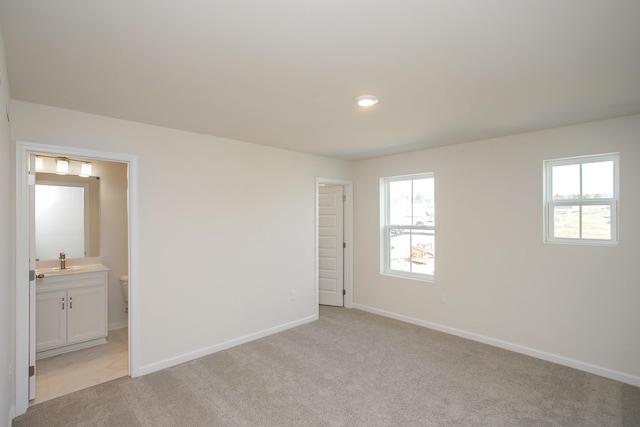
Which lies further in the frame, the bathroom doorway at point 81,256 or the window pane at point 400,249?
the window pane at point 400,249

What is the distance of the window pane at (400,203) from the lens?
4.82m

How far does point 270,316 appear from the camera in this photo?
14.0ft

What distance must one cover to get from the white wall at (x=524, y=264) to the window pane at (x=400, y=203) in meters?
0.27

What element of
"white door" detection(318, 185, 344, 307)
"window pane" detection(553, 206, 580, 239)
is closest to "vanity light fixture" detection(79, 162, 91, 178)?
"white door" detection(318, 185, 344, 307)

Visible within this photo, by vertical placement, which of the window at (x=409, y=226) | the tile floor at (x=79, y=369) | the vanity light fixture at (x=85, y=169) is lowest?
the tile floor at (x=79, y=369)

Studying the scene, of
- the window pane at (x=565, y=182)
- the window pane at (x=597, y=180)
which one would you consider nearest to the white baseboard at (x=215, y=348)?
the window pane at (x=565, y=182)

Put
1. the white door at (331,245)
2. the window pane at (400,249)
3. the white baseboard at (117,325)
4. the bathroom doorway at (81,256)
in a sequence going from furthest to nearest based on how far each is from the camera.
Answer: the white door at (331,245)
the window pane at (400,249)
the white baseboard at (117,325)
the bathroom doorway at (81,256)

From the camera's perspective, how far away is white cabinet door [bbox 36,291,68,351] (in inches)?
137

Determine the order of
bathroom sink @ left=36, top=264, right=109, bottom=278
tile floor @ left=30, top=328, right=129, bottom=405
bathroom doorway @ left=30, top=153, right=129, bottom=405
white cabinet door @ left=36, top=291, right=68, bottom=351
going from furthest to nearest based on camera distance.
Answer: bathroom sink @ left=36, top=264, right=109, bottom=278 < white cabinet door @ left=36, top=291, right=68, bottom=351 < bathroom doorway @ left=30, top=153, right=129, bottom=405 < tile floor @ left=30, top=328, right=129, bottom=405

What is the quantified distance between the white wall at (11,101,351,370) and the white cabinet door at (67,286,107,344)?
3.74ft

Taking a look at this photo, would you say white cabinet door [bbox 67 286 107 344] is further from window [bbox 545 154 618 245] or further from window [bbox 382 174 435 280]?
window [bbox 545 154 618 245]

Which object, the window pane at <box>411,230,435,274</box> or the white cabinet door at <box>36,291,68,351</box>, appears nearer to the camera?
the white cabinet door at <box>36,291,68,351</box>

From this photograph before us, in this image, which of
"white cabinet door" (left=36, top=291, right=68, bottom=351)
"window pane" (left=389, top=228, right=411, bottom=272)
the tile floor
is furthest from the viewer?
"window pane" (left=389, top=228, right=411, bottom=272)

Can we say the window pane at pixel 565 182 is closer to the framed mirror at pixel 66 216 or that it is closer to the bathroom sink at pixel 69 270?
the bathroom sink at pixel 69 270
